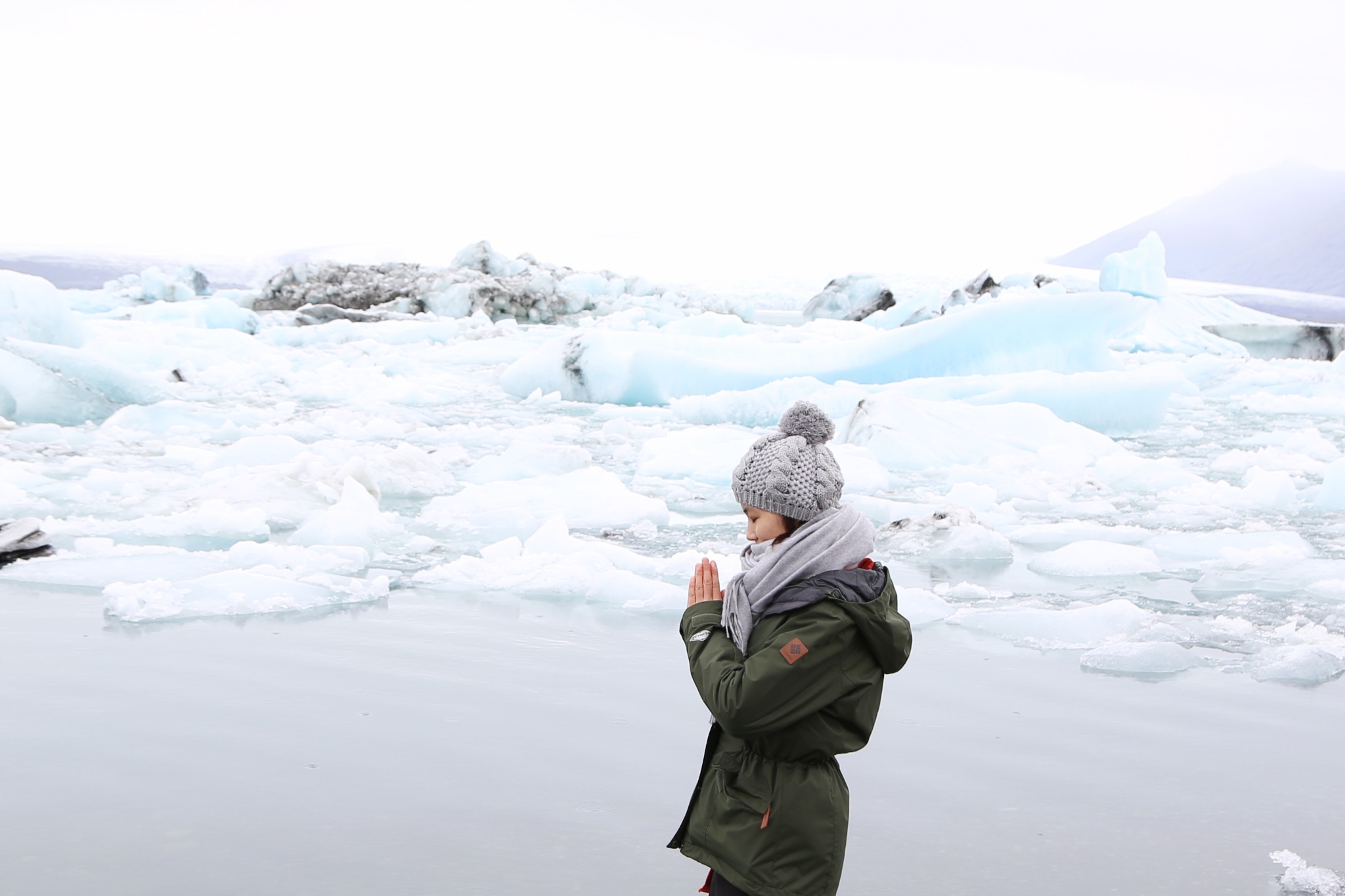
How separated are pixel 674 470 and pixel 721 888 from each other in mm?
5526

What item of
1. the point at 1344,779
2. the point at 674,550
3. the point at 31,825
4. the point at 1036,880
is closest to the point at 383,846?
the point at 31,825

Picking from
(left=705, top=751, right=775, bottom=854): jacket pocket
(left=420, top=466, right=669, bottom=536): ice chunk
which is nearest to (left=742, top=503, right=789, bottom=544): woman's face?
(left=705, top=751, right=775, bottom=854): jacket pocket

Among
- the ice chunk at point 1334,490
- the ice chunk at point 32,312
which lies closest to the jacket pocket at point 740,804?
the ice chunk at point 1334,490

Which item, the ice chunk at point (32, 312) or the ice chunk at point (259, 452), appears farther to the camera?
the ice chunk at point (32, 312)

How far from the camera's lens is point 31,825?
1992 mm

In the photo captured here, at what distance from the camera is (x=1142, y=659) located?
3.27 meters

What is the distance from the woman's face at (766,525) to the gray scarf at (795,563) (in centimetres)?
3

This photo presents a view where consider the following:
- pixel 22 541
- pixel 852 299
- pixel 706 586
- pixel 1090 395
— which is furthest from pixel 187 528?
pixel 852 299

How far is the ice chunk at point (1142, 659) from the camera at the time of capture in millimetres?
3250

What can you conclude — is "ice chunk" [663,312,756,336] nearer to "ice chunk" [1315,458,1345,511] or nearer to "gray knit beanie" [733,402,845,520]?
"ice chunk" [1315,458,1345,511]

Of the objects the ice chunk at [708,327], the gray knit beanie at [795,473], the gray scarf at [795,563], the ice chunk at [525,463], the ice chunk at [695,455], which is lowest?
the ice chunk at [708,327]

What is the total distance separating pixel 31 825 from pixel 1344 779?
258 centimetres

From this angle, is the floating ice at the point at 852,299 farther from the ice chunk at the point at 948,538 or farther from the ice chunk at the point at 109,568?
the ice chunk at the point at 109,568

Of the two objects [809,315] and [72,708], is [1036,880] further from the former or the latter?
[809,315]
